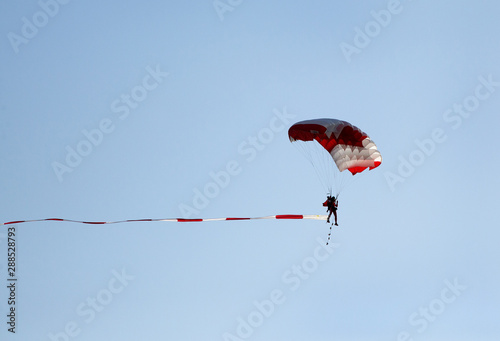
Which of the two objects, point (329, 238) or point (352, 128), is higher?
point (352, 128)

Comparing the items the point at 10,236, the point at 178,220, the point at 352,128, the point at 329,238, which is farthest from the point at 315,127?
the point at 10,236

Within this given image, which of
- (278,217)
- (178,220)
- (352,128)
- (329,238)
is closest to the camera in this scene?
(178,220)

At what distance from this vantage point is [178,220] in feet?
109

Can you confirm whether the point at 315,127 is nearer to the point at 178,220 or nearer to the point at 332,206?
the point at 332,206

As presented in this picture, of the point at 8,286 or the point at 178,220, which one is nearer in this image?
the point at 178,220

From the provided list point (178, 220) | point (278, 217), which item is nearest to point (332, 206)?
point (278, 217)

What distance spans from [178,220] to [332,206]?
960cm

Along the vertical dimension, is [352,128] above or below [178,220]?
above

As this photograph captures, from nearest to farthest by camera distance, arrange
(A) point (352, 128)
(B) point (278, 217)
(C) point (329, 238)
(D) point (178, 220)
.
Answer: (D) point (178, 220)
(B) point (278, 217)
(C) point (329, 238)
(A) point (352, 128)

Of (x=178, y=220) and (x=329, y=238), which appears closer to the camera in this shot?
(x=178, y=220)

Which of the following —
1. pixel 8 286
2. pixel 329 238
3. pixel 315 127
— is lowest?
pixel 329 238

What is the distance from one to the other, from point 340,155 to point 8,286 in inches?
687

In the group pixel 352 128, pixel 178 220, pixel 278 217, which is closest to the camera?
pixel 178 220

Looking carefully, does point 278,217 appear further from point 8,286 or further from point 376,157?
point 8,286
